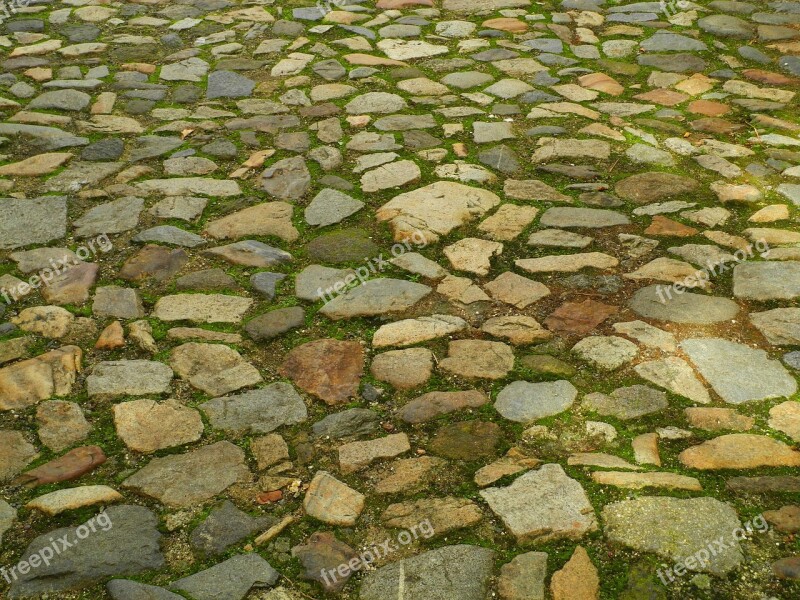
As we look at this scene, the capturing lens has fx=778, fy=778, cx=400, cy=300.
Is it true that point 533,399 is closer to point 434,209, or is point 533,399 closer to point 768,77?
point 434,209

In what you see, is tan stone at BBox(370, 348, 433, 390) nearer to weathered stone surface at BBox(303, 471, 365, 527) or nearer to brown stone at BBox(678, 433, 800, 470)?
weathered stone surface at BBox(303, 471, 365, 527)

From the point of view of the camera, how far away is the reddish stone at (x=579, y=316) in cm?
289

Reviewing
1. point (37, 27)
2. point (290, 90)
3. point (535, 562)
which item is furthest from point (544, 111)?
point (37, 27)

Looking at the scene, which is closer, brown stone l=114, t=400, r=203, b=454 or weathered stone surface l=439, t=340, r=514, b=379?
brown stone l=114, t=400, r=203, b=454

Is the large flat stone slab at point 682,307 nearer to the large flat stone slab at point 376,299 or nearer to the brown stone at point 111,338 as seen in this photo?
the large flat stone slab at point 376,299

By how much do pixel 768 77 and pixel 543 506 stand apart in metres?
3.92

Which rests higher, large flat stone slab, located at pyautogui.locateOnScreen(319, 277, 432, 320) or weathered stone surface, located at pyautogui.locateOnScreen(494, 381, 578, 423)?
large flat stone slab, located at pyautogui.locateOnScreen(319, 277, 432, 320)

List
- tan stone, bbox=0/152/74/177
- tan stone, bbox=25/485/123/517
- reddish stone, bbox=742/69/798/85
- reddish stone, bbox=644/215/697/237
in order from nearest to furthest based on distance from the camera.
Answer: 1. tan stone, bbox=25/485/123/517
2. reddish stone, bbox=644/215/697/237
3. tan stone, bbox=0/152/74/177
4. reddish stone, bbox=742/69/798/85

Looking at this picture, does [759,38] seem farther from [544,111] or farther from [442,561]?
[442,561]

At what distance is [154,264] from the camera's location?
3293 mm

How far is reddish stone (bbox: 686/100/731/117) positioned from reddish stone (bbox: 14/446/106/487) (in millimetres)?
3769

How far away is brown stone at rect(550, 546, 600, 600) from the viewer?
1908mm

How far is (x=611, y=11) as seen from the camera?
6164mm

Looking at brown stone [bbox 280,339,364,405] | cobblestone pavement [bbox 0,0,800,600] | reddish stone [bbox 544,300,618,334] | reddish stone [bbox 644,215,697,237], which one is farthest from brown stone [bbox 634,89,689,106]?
brown stone [bbox 280,339,364,405]
